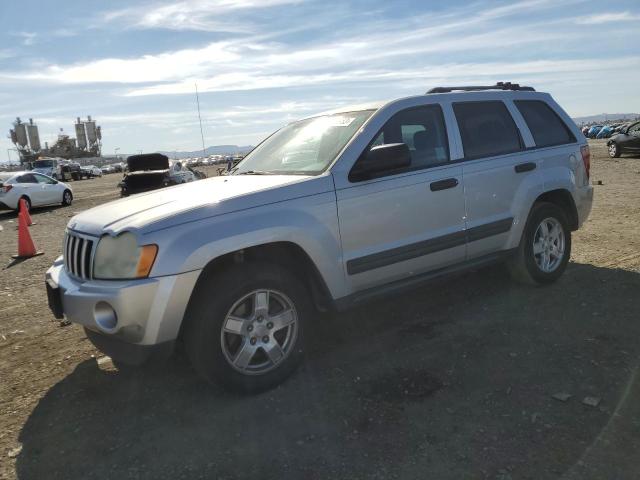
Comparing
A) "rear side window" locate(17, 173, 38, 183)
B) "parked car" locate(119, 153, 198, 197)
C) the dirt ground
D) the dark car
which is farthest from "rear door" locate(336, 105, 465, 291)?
the dark car

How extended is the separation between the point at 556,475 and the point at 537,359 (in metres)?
1.31

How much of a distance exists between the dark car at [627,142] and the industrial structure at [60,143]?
9126 cm

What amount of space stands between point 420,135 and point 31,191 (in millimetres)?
16726

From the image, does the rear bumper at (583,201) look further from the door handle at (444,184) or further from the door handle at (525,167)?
the door handle at (444,184)

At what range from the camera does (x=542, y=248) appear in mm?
5203

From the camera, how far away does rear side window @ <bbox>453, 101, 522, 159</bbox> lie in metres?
4.55

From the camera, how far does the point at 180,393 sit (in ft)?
11.8

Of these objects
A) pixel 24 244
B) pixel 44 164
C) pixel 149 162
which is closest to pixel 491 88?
pixel 24 244

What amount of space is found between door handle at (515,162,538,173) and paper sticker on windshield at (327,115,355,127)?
1648mm

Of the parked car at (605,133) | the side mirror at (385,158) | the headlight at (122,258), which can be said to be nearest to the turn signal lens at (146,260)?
the headlight at (122,258)

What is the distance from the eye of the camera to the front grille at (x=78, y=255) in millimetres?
3365

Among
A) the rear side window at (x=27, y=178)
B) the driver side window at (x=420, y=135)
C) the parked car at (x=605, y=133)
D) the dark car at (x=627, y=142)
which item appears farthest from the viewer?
the parked car at (x=605, y=133)

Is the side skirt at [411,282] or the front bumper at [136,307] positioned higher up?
the front bumper at [136,307]

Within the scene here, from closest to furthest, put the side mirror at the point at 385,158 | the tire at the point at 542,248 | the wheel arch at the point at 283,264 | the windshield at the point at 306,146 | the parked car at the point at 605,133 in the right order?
the wheel arch at the point at 283,264 < the side mirror at the point at 385,158 < the windshield at the point at 306,146 < the tire at the point at 542,248 < the parked car at the point at 605,133
